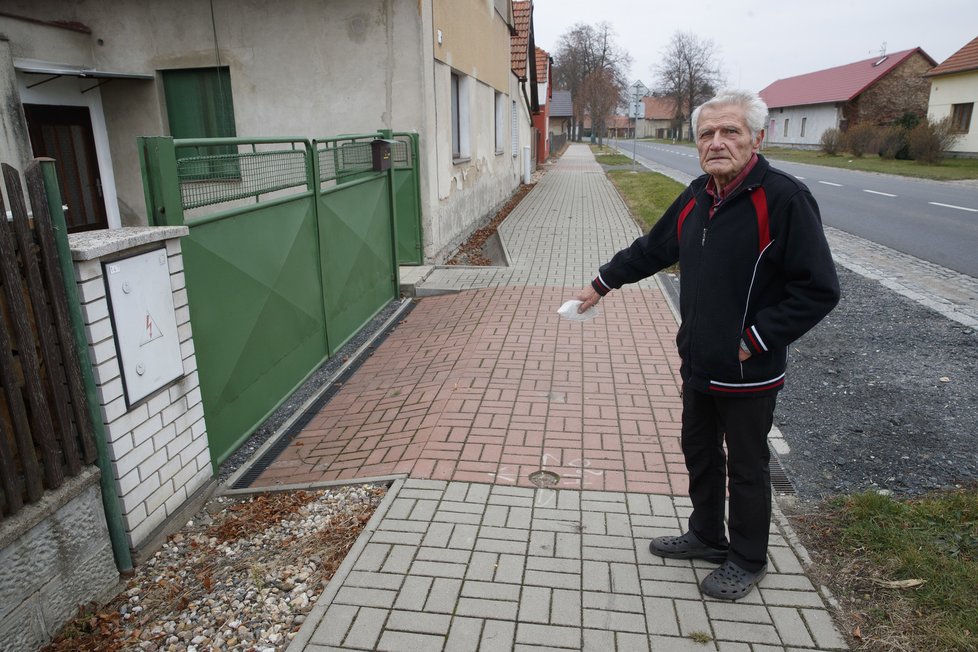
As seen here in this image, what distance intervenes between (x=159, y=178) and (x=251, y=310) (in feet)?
4.11

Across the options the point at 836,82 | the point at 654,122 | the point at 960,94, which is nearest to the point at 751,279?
the point at 960,94

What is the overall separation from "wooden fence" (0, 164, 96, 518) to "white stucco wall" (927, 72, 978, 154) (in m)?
39.8

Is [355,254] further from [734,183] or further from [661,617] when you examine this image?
[661,617]

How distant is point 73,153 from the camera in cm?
1036

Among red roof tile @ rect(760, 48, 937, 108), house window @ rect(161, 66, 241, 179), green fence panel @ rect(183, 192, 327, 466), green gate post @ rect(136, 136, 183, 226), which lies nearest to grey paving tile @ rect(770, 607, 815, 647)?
green fence panel @ rect(183, 192, 327, 466)

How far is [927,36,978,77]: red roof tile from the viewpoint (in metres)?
34.4

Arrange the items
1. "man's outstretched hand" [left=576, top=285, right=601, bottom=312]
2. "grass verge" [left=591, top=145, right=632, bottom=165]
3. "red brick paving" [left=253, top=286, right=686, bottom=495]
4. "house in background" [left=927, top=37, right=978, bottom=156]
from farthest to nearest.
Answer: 1. "grass verge" [left=591, top=145, right=632, bottom=165]
2. "house in background" [left=927, top=37, right=978, bottom=156]
3. "red brick paving" [left=253, top=286, right=686, bottom=495]
4. "man's outstretched hand" [left=576, top=285, right=601, bottom=312]

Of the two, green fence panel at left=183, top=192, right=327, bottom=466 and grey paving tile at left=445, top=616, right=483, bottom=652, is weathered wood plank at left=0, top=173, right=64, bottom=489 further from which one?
grey paving tile at left=445, top=616, right=483, bottom=652

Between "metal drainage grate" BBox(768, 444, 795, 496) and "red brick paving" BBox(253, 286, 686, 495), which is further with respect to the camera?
"red brick paving" BBox(253, 286, 686, 495)

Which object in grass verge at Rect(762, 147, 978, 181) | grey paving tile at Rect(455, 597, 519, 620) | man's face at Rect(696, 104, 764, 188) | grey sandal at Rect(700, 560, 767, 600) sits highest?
man's face at Rect(696, 104, 764, 188)

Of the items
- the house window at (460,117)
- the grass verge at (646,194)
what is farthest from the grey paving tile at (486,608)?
the house window at (460,117)

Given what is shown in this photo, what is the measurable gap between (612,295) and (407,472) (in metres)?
4.48

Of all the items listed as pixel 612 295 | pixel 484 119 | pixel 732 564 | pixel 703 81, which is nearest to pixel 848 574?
pixel 732 564

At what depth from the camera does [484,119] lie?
14039mm
